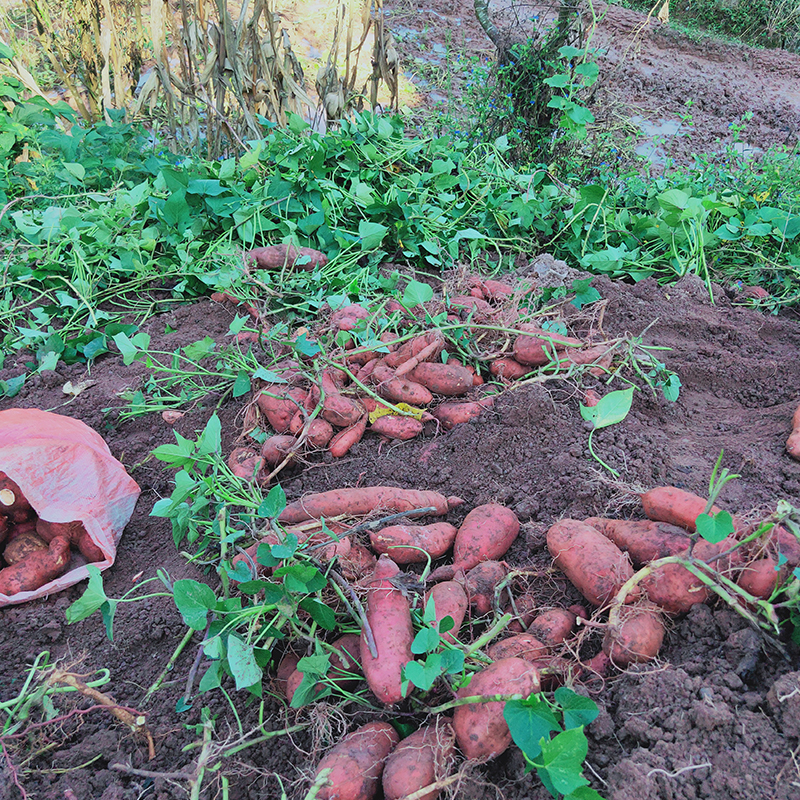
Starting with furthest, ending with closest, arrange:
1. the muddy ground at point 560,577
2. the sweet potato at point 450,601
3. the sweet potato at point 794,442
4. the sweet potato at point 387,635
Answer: the sweet potato at point 794,442
the sweet potato at point 450,601
the sweet potato at point 387,635
the muddy ground at point 560,577

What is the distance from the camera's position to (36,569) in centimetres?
143

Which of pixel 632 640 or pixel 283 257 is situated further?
pixel 283 257

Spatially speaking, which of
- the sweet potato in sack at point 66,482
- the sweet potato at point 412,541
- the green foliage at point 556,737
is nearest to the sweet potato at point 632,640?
the green foliage at point 556,737

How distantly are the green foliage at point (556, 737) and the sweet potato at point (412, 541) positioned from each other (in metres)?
0.41

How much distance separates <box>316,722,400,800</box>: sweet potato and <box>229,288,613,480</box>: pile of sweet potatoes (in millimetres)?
740

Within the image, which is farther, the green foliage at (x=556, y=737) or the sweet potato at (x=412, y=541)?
the sweet potato at (x=412, y=541)

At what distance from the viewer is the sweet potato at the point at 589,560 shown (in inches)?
46.4

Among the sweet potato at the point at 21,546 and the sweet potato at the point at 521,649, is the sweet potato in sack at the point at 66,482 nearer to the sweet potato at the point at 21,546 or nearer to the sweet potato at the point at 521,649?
the sweet potato at the point at 21,546

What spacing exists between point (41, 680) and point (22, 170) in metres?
2.68

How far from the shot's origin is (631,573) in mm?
1177

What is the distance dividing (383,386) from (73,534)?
89 cm

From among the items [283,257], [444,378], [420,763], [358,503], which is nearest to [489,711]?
[420,763]

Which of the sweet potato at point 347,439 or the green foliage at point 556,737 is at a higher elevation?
the green foliage at point 556,737

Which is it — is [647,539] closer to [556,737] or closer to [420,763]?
[556,737]
